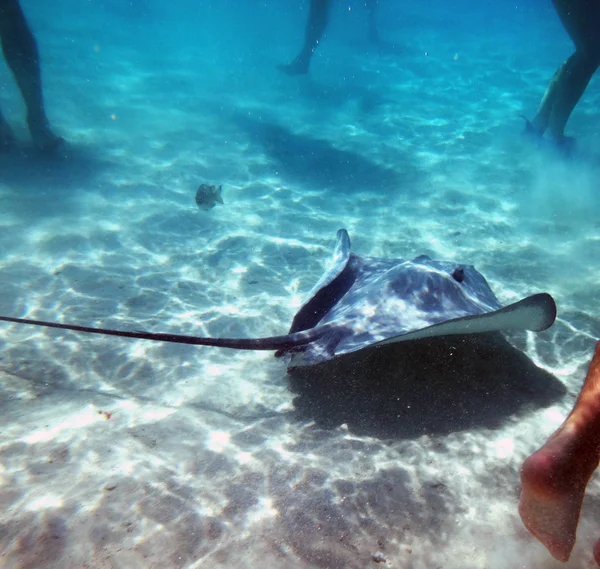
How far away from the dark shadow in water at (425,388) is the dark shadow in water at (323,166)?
8.10m

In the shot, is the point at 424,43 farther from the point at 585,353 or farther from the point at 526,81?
the point at 585,353

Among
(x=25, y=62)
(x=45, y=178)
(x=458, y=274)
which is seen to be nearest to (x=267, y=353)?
(x=458, y=274)

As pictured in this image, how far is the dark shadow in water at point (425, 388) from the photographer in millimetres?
3494

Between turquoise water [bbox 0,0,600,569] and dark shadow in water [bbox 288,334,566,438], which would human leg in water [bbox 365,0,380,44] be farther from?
dark shadow in water [bbox 288,334,566,438]

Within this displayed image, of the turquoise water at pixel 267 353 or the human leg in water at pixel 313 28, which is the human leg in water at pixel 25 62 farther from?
the human leg in water at pixel 313 28

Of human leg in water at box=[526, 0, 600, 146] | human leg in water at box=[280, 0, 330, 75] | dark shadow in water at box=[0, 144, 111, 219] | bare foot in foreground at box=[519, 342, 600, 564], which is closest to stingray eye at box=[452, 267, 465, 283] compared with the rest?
bare foot in foreground at box=[519, 342, 600, 564]

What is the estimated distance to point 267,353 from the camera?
4980 mm

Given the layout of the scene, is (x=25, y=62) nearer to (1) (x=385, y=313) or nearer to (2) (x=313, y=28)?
(1) (x=385, y=313)

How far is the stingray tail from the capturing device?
283cm

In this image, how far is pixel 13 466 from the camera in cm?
273

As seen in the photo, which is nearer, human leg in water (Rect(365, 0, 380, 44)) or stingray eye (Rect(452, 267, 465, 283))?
stingray eye (Rect(452, 267, 465, 283))

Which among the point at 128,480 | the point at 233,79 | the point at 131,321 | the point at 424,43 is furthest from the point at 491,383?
the point at 424,43

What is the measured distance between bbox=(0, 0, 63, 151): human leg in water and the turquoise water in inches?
25.3

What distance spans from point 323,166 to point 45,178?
27.8ft
